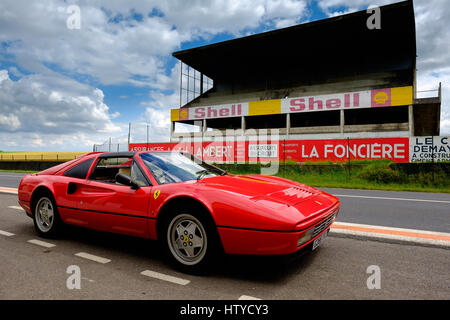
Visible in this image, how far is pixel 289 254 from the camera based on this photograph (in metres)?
2.38

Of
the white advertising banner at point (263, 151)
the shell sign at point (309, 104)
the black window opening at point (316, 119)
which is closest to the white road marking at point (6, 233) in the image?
the white advertising banner at point (263, 151)

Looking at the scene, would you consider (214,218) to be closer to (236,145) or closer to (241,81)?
(236,145)

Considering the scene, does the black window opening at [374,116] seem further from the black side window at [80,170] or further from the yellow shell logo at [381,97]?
the black side window at [80,170]

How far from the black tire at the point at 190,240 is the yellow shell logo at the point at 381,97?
25.6m

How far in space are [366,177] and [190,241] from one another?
12.0 meters

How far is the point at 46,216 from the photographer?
400cm

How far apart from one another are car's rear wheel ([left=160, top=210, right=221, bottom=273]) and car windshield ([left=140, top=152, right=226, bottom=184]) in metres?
0.51

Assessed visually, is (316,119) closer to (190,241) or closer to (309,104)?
(309,104)

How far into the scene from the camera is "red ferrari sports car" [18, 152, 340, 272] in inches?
95.7

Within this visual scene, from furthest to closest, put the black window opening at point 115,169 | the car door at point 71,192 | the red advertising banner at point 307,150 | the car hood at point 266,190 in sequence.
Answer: the red advertising banner at point 307,150 → the car door at point 71,192 → the black window opening at point 115,169 → the car hood at point 266,190

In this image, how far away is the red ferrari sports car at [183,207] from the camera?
243 centimetres

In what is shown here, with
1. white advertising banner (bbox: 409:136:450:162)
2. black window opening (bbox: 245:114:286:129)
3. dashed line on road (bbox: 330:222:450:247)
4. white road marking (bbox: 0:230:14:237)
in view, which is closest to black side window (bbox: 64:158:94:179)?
white road marking (bbox: 0:230:14:237)
